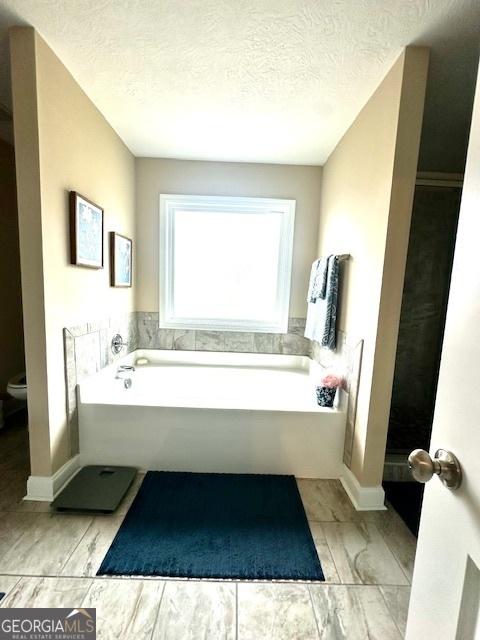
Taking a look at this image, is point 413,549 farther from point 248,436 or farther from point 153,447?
point 153,447

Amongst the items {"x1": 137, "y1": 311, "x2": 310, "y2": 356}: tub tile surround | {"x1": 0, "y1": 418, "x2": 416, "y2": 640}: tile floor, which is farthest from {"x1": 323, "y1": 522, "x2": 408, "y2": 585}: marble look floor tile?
{"x1": 137, "y1": 311, "x2": 310, "y2": 356}: tub tile surround

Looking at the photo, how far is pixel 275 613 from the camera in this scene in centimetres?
114

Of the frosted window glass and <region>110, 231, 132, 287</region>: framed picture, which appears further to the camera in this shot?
the frosted window glass

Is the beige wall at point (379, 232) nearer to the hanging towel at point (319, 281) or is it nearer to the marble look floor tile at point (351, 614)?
the hanging towel at point (319, 281)

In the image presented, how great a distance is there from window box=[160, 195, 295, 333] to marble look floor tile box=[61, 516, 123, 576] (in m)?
1.78

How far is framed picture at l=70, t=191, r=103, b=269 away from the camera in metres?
1.73

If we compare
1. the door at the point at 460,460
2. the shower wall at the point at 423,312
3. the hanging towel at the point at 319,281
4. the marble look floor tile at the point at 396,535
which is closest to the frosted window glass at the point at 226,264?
the hanging towel at the point at 319,281

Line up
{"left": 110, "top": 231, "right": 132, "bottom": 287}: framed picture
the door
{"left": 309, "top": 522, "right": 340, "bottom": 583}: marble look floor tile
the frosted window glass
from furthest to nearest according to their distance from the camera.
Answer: the frosted window glass → {"left": 110, "top": 231, "right": 132, "bottom": 287}: framed picture → {"left": 309, "top": 522, "right": 340, "bottom": 583}: marble look floor tile → the door

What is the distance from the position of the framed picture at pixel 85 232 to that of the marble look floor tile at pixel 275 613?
1.89 meters

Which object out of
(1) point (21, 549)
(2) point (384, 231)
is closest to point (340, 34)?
(2) point (384, 231)

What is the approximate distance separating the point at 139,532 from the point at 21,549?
0.52m

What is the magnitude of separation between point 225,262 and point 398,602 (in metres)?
2.60

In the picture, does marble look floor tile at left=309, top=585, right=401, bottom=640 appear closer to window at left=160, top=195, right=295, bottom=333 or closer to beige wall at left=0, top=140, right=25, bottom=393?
window at left=160, top=195, right=295, bottom=333

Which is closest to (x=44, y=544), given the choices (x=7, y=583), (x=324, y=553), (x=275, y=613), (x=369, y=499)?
(x=7, y=583)
